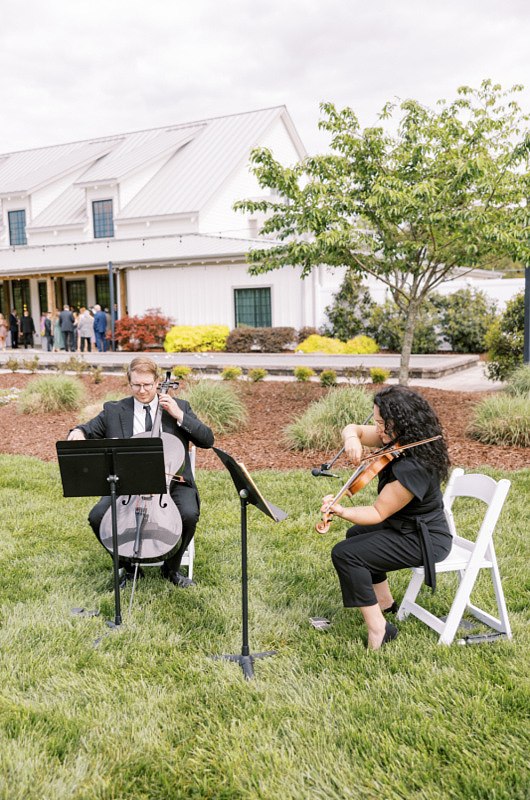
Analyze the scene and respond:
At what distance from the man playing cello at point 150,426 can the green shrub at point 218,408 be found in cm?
486

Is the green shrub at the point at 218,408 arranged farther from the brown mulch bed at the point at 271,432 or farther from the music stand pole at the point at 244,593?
the music stand pole at the point at 244,593

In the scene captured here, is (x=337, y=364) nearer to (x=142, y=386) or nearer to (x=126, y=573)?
Answer: (x=142, y=386)

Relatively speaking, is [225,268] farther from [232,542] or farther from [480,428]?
[232,542]

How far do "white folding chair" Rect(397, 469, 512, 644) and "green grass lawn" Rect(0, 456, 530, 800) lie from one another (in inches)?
4.7

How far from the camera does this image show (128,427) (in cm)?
509

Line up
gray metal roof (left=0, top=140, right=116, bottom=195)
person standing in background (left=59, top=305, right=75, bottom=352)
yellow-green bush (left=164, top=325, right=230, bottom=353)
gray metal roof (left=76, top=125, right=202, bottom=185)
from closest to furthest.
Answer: yellow-green bush (left=164, top=325, right=230, bottom=353) < person standing in background (left=59, top=305, right=75, bottom=352) < gray metal roof (left=76, top=125, right=202, bottom=185) < gray metal roof (left=0, top=140, right=116, bottom=195)

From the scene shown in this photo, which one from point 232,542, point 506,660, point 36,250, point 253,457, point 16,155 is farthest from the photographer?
point 16,155

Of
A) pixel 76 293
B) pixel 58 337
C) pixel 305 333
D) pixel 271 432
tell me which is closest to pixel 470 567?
pixel 271 432

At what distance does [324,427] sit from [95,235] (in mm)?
23583

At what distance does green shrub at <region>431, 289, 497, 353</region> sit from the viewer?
70.9 ft

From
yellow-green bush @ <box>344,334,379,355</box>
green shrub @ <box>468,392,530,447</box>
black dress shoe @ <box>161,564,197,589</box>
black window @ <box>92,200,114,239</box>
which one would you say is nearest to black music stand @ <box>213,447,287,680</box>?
black dress shoe @ <box>161,564,197,589</box>

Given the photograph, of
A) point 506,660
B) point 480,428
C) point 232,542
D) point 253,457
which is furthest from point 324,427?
point 506,660

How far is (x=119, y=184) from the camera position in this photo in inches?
1135

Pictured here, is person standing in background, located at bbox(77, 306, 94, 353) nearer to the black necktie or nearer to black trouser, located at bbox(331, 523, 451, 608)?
the black necktie
